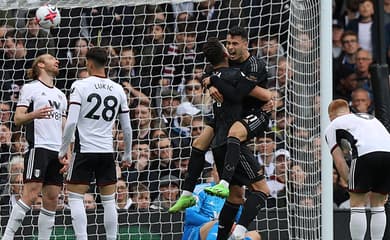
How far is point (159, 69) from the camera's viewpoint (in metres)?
13.0

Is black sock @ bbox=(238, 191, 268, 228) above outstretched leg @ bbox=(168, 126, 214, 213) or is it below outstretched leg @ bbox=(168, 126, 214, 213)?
below

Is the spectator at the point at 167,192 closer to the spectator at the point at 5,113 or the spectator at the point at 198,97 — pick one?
the spectator at the point at 198,97

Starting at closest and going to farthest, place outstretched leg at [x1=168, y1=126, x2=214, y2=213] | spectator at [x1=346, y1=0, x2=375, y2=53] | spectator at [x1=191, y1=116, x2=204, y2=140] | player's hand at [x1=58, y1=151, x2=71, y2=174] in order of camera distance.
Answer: outstretched leg at [x1=168, y1=126, x2=214, y2=213] < player's hand at [x1=58, y1=151, x2=71, y2=174] < spectator at [x1=191, y1=116, x2=204, y2=140] < spectator at [x1=346, y1=0, x2=375, y2=53]

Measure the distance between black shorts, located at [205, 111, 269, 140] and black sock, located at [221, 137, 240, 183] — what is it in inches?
7.6

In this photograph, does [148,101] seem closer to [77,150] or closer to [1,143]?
[1,143]

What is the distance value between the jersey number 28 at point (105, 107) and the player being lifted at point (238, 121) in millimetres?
899

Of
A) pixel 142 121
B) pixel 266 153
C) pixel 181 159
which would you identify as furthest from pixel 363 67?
pixel 142 121

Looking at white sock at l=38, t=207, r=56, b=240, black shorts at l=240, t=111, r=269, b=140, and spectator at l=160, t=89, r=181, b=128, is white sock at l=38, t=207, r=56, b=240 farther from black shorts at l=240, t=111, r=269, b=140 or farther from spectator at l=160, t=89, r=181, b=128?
spectator at l=160, t=89, r=181, b=128

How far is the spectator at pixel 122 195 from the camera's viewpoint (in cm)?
1216

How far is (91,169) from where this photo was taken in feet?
32.2

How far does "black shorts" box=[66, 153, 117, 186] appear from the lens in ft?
31.7

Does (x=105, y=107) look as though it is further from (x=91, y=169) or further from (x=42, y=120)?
(x=42, y=120)

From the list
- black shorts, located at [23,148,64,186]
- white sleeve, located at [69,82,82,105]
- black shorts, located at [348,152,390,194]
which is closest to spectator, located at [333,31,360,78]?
black shorts, located at [348,152,390,194]

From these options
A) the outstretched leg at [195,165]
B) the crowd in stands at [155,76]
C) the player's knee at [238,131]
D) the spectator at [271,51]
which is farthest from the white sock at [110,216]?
the spectator at [271,51]
